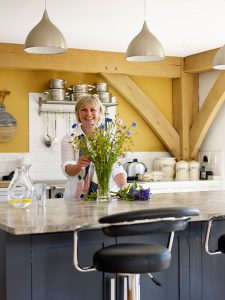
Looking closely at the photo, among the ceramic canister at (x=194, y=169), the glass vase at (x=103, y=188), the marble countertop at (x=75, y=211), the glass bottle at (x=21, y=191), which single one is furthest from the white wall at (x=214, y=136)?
the glass bottle at (x=21, y=191)

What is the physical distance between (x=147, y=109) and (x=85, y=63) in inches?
46.4

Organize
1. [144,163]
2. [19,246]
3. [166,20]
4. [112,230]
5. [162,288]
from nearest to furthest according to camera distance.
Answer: [112,230], [19,246], [162,288], [166,20], [144,163]

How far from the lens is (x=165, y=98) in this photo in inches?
328

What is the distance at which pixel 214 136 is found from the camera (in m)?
8.10

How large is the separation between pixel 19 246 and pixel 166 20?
361 centimetres

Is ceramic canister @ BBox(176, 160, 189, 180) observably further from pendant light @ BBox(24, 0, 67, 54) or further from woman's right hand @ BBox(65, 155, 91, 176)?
pendant light @ BBox(24, 0, 67, 54)

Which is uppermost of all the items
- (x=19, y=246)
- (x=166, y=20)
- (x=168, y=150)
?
(x=166, y=20)

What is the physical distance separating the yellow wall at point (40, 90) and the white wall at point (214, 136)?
598 millimetres

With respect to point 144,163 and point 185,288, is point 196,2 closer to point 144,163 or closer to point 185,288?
point 185,288

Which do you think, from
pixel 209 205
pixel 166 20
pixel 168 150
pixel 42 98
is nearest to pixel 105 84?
pixel 42 98

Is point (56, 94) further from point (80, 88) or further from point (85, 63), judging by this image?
point (85, 63)

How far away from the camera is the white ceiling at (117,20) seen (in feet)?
16.9

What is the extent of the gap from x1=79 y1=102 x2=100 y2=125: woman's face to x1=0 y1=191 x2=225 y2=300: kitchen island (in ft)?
2.13

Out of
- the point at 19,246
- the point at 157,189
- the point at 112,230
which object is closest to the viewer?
the point at 112,230
